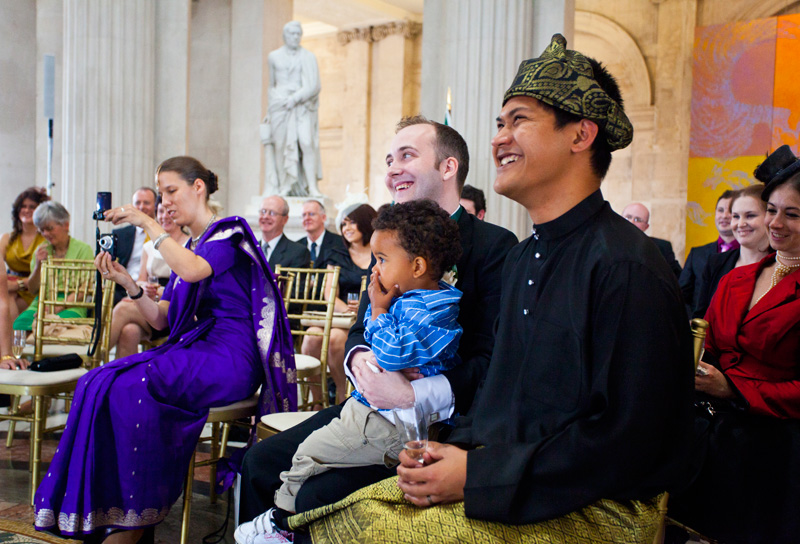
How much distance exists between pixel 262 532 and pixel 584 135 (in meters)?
1.46

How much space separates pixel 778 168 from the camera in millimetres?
2469

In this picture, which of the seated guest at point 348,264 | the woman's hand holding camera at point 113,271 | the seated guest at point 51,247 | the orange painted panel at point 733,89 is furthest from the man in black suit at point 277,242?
the orange painted panel at point 733,89

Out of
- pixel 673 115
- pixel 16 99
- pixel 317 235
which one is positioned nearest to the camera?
pixel 317 235

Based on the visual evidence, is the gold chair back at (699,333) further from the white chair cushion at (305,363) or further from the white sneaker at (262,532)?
the white chair cushion at (305,363)

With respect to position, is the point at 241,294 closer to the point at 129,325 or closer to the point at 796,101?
the point at 129,325

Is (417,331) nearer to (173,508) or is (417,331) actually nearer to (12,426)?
(173,508)

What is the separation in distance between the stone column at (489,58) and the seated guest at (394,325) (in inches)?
211

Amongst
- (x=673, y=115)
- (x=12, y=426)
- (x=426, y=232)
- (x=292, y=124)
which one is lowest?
(x=12, y=426)

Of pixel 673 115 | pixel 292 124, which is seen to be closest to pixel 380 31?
pixel 673 115

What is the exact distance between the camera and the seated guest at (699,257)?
4867mm

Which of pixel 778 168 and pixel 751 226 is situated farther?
pixel 751 226

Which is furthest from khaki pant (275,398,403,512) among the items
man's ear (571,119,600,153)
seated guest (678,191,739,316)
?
seated guest (678,191,739,316)

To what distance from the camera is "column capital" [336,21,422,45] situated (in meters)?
15.2

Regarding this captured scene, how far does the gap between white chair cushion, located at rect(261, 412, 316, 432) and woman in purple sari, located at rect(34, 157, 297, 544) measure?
30 cm
